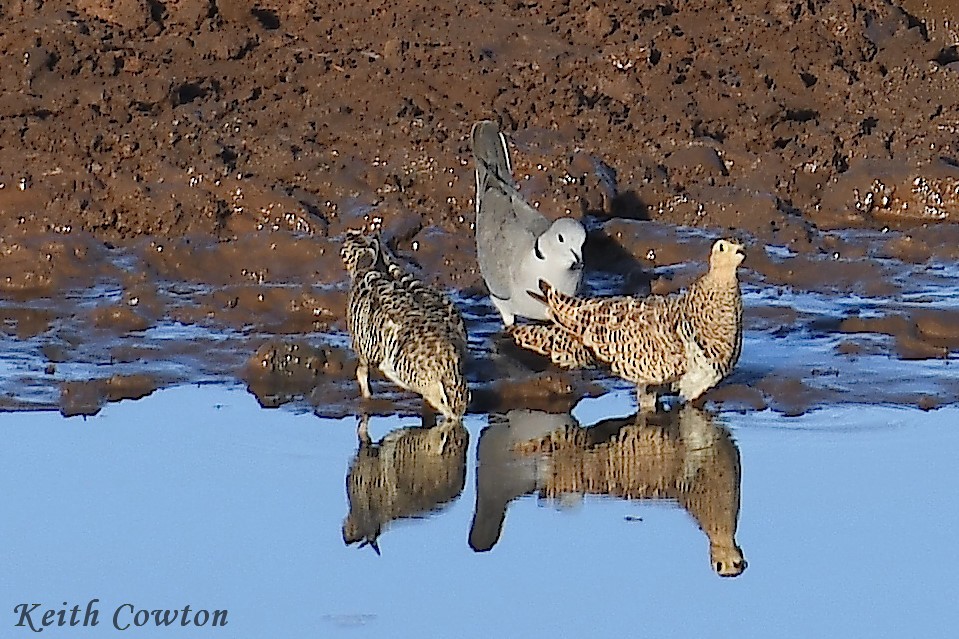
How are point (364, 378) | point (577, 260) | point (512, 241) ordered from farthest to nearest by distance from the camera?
point (512, 241), point (577, 260), point (364, 378)

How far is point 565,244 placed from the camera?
9750 mm

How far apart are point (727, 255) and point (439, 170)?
3.28 metres

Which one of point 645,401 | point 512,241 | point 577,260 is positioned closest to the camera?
point 645,401

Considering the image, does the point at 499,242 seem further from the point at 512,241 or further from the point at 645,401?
the point at 645,401

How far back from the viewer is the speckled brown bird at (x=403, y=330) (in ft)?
28.4

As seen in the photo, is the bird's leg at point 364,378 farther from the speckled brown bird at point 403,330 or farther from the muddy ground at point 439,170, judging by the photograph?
the muddy ground at point 439,170

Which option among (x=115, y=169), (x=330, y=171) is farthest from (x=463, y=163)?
(x=115, y=169)

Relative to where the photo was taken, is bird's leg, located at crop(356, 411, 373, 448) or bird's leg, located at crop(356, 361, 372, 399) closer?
bird's leg, located at crop(356, 411, 373, 448)

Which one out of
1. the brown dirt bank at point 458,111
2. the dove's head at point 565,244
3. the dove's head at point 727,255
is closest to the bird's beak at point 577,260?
the dove's head at point 565,244

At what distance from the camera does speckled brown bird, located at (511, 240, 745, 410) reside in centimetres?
876

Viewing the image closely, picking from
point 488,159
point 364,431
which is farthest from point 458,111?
point 364,431

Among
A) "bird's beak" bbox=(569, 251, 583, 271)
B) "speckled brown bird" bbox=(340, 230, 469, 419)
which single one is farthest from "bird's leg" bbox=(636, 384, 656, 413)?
"bird's beak" bbox=(569, 251, 583, 271)

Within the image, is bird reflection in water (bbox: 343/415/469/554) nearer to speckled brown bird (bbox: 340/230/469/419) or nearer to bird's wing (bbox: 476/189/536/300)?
speckled brown bird (bbox: 340/230/469/419)

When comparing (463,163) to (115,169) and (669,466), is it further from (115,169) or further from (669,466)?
(669,466)
